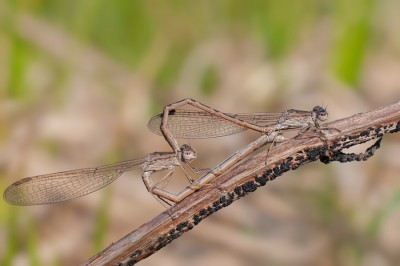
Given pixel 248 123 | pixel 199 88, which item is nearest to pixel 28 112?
pixel 199 88

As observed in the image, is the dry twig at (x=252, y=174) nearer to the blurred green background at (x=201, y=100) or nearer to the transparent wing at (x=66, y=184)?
the transparent wing at (x=66, y=184)

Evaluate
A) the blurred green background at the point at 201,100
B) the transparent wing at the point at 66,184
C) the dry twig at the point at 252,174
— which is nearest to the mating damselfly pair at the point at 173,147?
the transparent wing at the point at 66,184

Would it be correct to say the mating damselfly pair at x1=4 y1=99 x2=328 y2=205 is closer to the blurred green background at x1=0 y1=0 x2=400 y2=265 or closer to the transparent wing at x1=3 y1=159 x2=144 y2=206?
the transparent wing at x1=3 y1=159 x2=144 y2=206

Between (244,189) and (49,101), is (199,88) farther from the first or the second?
(244,189)

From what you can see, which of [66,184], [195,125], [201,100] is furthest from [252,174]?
[201,100]

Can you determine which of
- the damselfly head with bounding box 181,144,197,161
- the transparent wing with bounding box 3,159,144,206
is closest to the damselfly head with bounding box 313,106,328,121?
the damselfly head with bounding box 181,144,197,161
